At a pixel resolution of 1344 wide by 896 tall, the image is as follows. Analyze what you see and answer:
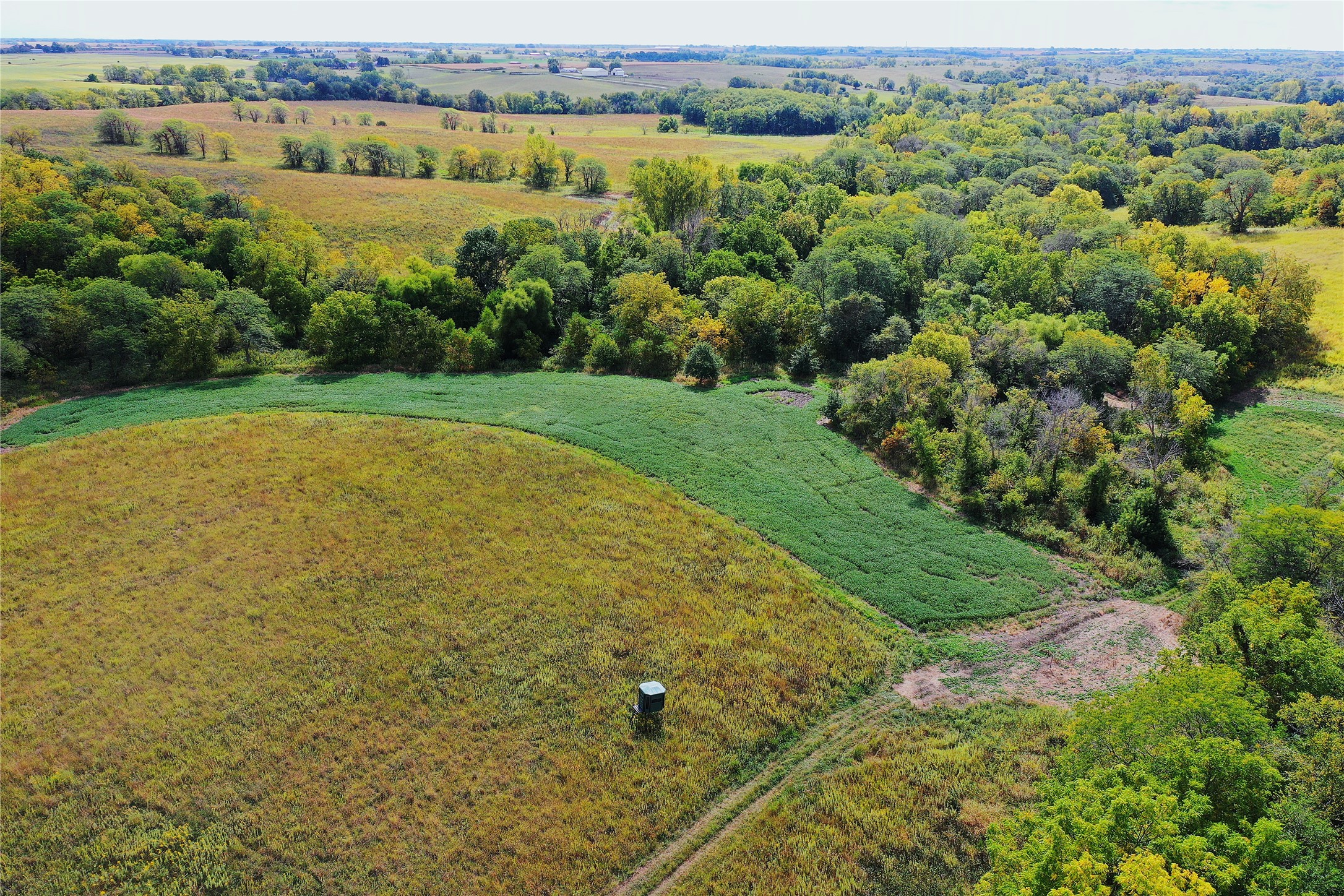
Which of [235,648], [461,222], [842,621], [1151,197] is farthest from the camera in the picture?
[461,222]

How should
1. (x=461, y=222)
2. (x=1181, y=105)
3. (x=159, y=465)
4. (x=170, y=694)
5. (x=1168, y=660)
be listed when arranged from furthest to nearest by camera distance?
(x=1181, y=105), (x=461, y=222), (x=159, y=465), (x=170, y=694), (x=1168, y=660)

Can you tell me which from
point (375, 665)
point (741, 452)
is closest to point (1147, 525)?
point (741, 452)

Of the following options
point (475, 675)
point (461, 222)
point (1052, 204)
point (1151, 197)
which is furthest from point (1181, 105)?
point (475, 675)

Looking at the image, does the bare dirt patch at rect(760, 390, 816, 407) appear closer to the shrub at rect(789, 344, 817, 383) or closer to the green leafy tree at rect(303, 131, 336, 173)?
the shrub at rect(789, 344, 817, 383)

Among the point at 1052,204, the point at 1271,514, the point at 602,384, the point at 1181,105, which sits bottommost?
the point at 602,384

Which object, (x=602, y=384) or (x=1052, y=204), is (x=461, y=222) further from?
(x=1052, y=204)

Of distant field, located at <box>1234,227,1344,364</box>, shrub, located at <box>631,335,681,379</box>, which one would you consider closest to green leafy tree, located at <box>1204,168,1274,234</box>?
distant field, located at <box>1234,227,1344,364</box>
